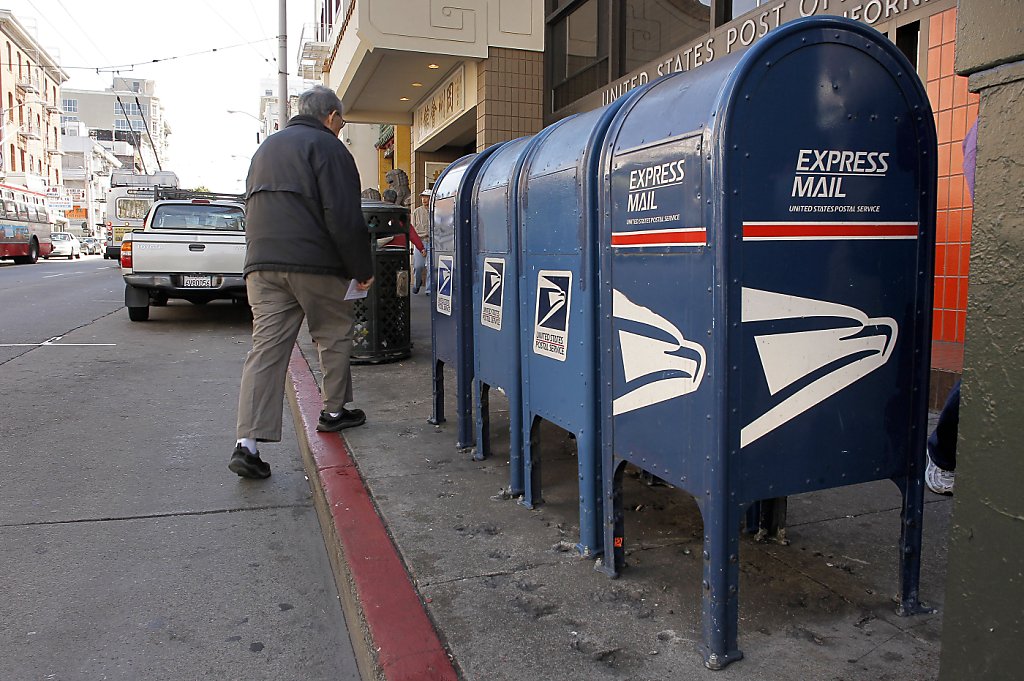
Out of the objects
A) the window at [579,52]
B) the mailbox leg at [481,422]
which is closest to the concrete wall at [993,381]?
the mailbox leg at [481,422]

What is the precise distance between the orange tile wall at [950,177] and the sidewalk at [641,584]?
7.31ft

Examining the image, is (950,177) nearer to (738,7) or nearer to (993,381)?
(738,7)

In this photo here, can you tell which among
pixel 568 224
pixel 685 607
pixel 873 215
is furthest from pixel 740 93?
pixel 685 607

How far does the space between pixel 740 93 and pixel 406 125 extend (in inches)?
691

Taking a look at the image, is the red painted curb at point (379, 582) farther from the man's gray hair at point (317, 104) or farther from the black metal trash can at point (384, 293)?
the black metal trash can at point (384, 293)

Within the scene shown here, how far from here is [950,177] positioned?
18.3 feet

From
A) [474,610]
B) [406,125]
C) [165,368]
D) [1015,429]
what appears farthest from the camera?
[406,125]

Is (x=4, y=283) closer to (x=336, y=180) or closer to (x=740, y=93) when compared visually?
(x=336, y=180)

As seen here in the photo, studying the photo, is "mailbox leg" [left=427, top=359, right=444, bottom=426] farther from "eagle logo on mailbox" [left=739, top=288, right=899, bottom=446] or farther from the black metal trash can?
"eagle logo on mailbox" [left=739, top=288, right=899, bottom=446]

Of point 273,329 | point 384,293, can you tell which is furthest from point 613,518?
point 384,293

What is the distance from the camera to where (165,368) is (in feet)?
27.7

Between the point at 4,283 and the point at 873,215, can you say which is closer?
the point at 873,215

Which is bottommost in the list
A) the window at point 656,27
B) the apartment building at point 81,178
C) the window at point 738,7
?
the window at point 738,7

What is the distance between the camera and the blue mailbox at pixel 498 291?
12.9 ft
